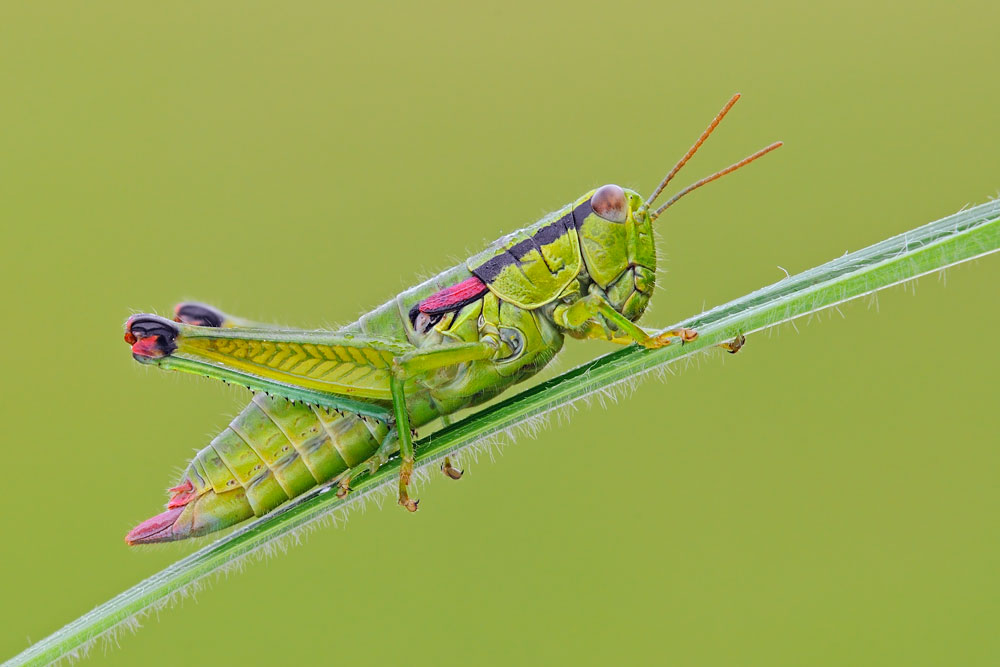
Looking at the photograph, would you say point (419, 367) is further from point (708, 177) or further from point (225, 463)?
point (708, 177)

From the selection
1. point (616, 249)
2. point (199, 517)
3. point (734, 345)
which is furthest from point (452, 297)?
point (199, 517)

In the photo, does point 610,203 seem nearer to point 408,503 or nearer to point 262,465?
point 408,503

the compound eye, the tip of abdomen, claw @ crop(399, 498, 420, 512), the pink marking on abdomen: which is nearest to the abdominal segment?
the tip of abdomen

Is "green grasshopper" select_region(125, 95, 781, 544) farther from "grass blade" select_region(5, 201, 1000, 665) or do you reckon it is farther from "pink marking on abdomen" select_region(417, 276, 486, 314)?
"grass blade" select_region(5, 201, 1000, 665)

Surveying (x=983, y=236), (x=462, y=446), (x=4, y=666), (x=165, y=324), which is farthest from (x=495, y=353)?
(x=4, y=666)

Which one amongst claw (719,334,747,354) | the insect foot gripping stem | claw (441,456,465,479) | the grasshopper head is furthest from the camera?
claw (441,456,465,479)

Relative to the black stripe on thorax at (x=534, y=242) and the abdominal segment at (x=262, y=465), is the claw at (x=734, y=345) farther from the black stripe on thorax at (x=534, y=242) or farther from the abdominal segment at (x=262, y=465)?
the abdominal segment at (x=262, y=465)
